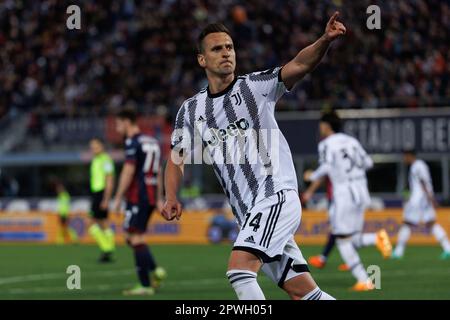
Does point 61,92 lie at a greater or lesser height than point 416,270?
greater

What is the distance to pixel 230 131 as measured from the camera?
26.2 ft

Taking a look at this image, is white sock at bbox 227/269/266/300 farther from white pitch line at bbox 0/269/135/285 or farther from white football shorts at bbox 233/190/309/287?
white pitch line at bbox 0/269/135/285

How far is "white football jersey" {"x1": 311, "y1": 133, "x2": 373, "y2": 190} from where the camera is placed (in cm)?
1545

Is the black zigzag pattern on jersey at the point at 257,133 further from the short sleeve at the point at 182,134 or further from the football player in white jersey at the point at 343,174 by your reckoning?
the football player in white jersey at the point at 343,174

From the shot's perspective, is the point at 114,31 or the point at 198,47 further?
the point at 114,31

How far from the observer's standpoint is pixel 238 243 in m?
7.80

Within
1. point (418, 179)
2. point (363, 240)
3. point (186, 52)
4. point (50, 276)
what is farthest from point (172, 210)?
point (186, 52)

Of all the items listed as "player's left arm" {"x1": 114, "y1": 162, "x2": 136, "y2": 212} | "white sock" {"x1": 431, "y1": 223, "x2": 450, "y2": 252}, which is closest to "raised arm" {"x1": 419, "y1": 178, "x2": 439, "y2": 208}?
"white sock" {"x1": 431, "y1": 223, "x2": 450, "y2": 252}

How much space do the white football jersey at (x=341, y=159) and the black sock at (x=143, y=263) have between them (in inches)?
119

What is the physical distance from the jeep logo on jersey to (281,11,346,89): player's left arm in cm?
50

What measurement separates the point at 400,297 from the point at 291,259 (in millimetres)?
5383

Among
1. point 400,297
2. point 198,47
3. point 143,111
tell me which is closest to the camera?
point 198,47

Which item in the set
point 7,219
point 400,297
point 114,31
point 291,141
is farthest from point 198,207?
point 400,297
